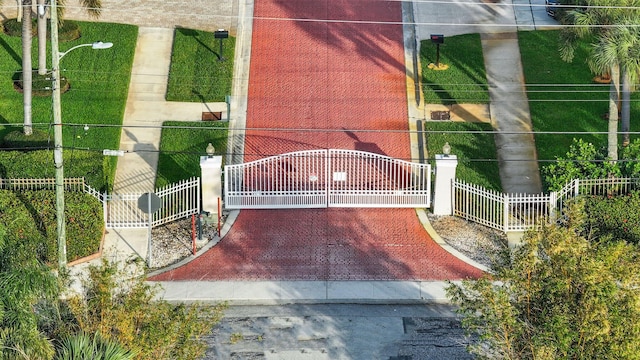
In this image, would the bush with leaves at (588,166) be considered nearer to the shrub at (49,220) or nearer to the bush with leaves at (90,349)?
the shrub at (49,220)

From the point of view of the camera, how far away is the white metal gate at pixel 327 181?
35469 mm

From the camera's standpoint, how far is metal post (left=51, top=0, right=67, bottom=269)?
29.1m

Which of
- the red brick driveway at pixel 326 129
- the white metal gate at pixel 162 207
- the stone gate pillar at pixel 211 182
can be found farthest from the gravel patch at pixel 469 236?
the white metal gate at pixel 162 207

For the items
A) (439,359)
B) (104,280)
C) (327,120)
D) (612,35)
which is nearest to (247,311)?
(439,359)

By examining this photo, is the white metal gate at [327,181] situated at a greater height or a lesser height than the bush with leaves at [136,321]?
greater

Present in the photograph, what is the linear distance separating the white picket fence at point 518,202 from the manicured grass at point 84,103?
387 inches

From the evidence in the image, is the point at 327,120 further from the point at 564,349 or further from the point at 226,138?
the point at 564,349

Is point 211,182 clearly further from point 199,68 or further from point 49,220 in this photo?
point 199,68

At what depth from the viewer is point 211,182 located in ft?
115

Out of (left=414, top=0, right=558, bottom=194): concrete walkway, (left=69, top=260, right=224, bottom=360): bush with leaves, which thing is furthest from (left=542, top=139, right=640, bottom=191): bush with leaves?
(left=69, top=260, right=224, bottom=360): bush with leaves

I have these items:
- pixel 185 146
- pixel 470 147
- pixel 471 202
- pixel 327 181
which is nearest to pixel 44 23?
pixel 185 146

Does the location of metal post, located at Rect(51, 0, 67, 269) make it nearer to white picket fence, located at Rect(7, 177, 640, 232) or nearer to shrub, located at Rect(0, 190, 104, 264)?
shrub, located at Rect(0, 190, 104, 264)

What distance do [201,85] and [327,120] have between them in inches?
169

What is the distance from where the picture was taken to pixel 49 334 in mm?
25047
